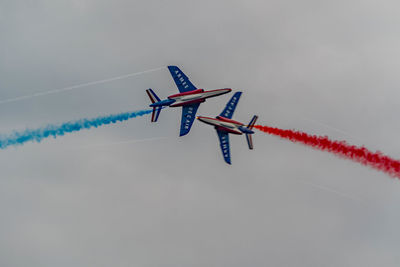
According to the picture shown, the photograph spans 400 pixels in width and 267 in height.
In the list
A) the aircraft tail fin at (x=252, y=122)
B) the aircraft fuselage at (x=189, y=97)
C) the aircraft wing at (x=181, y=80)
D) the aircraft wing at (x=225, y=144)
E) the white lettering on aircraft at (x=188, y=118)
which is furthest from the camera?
the aircraft wing at (x=181, y=80)

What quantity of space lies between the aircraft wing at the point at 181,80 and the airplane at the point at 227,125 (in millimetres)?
4563

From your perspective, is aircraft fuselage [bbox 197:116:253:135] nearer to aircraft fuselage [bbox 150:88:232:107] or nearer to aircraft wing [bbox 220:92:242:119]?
aircraft wing [bbox 220:92:242:119]

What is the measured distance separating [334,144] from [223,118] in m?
15.5

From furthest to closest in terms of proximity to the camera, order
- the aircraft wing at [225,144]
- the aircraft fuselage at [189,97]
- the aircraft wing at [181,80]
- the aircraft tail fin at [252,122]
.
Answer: the aircraft wing at [181,80]
the aircraft wing at [225,144]
the aircraft fuselage at [189,97]
the aircraft tail fin at [252,122]

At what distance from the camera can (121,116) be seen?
6075cm

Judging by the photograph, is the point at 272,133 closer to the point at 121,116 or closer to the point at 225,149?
the point at 225,149

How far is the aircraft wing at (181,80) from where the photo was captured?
59.6 m

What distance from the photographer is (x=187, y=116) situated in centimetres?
5825

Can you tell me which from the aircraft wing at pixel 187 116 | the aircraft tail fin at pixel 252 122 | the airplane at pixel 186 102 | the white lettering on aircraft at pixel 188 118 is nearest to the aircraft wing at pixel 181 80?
the airplane at pixel 186 102

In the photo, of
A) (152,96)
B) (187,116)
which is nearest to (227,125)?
(187,116)

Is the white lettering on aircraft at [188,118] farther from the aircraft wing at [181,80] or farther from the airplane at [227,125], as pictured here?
the aircraft wing at [181,80]

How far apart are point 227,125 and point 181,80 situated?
31.3ft

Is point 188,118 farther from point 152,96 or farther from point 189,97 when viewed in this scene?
point 152,96

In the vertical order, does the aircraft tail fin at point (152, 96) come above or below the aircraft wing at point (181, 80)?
below
